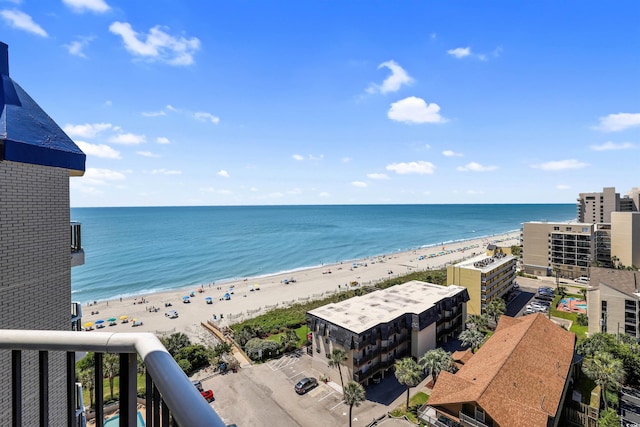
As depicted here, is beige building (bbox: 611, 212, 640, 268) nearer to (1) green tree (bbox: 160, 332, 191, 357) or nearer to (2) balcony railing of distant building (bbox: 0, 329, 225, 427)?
(1) green tree (bbox: 160, 332, 191, 357)

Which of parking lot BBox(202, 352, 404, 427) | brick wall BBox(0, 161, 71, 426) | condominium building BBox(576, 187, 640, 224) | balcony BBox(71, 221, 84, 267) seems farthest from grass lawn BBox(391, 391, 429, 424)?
condominium building BBox(576, 187, 640, 224)

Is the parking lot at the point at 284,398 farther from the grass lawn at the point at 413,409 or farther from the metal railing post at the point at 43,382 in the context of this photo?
the metal railing post at the point at 43,382

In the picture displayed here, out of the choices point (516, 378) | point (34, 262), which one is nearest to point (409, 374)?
point (516, 378)

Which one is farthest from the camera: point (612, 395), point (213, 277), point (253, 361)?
point (213, 277)

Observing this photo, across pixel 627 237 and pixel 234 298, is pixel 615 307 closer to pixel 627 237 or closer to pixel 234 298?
pixel 627 237

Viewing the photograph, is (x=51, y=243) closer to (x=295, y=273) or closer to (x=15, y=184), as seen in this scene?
(x=15, y=184)

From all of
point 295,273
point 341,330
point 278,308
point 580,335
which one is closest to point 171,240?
point 295,273
